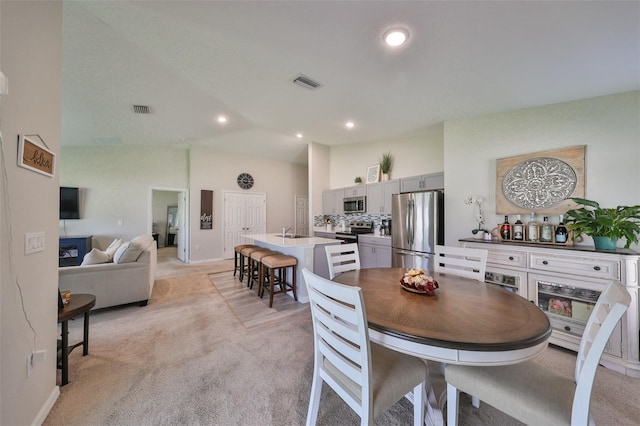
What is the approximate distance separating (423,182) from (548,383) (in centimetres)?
345

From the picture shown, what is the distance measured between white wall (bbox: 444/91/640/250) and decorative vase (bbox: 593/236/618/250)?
0.46 meters

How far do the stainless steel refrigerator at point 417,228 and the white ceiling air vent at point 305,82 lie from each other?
7.37 ft

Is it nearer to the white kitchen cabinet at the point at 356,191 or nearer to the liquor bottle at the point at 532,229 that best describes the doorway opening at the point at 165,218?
the white kitchen cabinet at the point at 356,191

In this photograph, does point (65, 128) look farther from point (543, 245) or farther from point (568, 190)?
point (568, 190)

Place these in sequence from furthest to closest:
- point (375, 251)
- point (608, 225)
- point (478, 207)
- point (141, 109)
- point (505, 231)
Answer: point (375, 251), point (141, 109), point (478, 207), point (505, 231), point (608, 225)

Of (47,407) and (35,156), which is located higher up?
(35,156)

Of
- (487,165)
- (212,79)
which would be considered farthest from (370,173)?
(212,79)

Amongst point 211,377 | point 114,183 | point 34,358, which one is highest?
point 114,183

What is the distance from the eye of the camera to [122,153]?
565cm

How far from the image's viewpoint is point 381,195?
4789 mm

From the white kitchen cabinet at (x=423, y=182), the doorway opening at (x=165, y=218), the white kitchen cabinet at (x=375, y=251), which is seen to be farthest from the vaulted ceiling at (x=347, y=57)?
the doorway opening at (x=165, y=218)

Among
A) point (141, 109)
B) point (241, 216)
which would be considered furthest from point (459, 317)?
point (241, 216)

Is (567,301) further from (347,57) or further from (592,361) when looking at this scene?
(347,57)

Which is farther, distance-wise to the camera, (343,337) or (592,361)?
(343,337)
